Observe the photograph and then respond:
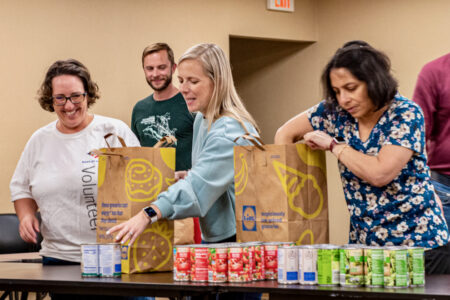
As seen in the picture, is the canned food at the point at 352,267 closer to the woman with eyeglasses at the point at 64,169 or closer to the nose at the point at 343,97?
the nose at the point at 343,97

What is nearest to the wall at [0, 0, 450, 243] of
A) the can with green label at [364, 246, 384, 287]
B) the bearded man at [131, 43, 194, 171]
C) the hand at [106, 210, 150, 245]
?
the bearded man at [131, 43, 194, 171]

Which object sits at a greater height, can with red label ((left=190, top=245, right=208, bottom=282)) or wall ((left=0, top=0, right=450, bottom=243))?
wall ((left=0, top=0, right=450, bottom=243))

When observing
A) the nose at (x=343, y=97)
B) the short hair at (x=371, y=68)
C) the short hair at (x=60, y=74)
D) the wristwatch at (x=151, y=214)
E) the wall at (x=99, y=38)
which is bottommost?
the wristwatch at (x=151, y=214)

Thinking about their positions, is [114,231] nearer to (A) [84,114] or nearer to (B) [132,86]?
(A) [84,114]

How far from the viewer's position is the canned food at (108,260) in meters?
1.97

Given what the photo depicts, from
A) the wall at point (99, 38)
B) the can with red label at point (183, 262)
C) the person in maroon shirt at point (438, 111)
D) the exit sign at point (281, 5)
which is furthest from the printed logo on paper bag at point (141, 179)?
the exit sign at point (281, 5)

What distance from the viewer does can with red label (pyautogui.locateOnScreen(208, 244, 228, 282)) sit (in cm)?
175

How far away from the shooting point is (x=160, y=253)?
206 centimetres

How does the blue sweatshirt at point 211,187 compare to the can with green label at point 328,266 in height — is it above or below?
above

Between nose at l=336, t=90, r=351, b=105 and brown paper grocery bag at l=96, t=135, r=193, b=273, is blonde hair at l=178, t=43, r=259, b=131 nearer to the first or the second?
brown paper grocery bag at l=96, t=135, r=193, b=273

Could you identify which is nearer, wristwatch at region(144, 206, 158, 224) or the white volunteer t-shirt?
wristwatch at region(144, 206, 158, 224)

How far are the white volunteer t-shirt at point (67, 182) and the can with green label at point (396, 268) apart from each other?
3.70ft

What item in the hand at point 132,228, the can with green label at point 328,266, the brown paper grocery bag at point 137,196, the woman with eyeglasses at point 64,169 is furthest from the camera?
the woman with eyeglasses at point 64,169

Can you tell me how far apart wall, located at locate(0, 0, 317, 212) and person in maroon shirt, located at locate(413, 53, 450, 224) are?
10.7 ft
